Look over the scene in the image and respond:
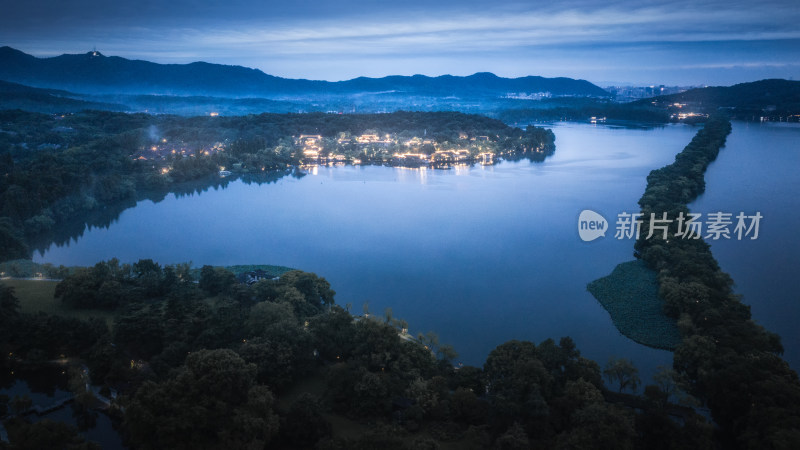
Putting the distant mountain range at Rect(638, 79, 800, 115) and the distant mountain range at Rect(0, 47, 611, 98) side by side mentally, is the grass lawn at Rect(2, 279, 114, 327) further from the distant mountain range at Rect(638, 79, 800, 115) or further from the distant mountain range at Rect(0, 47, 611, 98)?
the distant mountain range at Rect(0, 47, 611, 98)

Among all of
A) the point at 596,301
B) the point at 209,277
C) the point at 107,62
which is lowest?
the point at 596,301

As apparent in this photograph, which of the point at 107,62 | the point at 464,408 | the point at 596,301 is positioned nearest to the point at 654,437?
the point at 464,408

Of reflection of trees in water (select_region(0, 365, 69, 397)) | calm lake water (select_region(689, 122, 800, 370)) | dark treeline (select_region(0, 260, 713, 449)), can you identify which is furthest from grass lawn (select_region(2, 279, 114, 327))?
calm lake water (select_region(689, 122, 800, 370))

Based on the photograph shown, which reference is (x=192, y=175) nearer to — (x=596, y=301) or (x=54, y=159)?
(x=54, y=159)

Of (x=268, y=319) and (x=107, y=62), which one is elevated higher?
(x=107, y=62)

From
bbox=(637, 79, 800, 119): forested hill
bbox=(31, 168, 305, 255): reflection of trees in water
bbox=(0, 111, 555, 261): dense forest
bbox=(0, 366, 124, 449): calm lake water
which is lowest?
bbox=(0, 366, 124, 449): calm lake water

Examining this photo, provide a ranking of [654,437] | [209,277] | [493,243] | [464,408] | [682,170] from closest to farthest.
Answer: [654,437] < [464,408] < [209,277] < [493,243] < [682,170]

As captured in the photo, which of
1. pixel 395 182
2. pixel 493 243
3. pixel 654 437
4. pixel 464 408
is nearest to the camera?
pixel 654 437

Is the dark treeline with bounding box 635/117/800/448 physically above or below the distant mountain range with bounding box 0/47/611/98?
below
